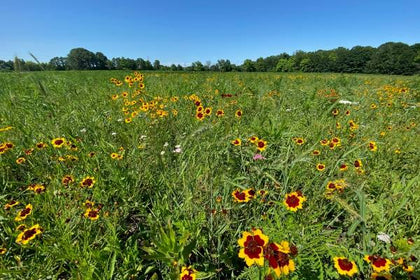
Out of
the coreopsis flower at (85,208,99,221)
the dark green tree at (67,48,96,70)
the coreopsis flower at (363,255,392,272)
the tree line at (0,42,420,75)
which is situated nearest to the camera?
the coreopsis flower at (363,255,392,272)

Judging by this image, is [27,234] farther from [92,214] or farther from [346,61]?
[346,61]

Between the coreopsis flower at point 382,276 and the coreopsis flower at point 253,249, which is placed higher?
the coreopsis flower at point 253,249

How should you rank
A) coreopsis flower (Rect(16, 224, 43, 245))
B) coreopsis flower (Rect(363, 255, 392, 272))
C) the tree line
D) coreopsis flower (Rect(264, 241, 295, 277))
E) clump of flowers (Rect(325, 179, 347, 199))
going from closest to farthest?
1. coreopsis flower (Rect(264, 241, 295, 277))
2. coreopsis flower (Rect(363, 255, 392, 272))
3. coreopsis flower (Rect(16, 224, 43, 245))
4. clump of flowers (Rect(325, 179, 347, 199))
5. the tree line

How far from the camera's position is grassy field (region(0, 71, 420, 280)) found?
44.4 inches

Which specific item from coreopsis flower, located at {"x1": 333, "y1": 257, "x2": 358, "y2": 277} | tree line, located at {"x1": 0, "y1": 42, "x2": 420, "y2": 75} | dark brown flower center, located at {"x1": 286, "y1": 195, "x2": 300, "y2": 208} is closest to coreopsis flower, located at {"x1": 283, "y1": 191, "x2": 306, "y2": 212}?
dark brown flower center, located at {"x1": 286, "y1": 195, "x2": 300, "y2": 208}

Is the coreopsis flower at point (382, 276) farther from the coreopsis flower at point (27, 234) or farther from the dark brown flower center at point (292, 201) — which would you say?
the coreopsis flower at point (27, 234)

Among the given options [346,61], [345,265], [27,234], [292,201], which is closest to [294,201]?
[292,201]

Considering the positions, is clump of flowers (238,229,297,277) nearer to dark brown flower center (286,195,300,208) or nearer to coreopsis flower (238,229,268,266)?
coreopsis flower (238,229,268,266)

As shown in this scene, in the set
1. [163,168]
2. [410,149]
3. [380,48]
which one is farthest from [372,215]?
[380,48]

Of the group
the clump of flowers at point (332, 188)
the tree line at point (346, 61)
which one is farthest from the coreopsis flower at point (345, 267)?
the tree line at point (346, 61)

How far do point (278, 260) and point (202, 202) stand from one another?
83 cm

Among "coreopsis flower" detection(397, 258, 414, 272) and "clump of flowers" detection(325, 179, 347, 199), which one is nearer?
"coreopsis flower" detection(397, 258, 414, 272)

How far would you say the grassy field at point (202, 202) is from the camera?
1.13 meters

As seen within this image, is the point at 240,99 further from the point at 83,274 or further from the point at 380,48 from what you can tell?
the point at 380,48
